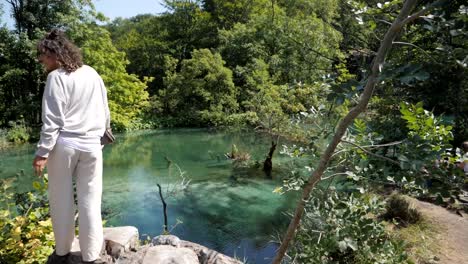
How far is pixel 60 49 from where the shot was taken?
2.07 metres

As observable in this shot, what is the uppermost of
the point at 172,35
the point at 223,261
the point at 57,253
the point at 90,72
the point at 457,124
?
the point at 172,35

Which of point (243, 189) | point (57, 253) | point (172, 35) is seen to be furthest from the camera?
point (172, 35)

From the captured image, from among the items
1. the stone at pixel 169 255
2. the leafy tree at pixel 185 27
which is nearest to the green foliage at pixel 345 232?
the stone at pixel 169 255

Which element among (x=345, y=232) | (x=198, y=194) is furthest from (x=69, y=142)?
(x=198, y=194)

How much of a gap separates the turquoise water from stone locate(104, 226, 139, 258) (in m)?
1.57

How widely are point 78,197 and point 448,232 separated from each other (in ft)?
15.6

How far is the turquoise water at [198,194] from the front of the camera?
5655 mm

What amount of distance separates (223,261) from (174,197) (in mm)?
4819

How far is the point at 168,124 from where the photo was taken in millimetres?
18141

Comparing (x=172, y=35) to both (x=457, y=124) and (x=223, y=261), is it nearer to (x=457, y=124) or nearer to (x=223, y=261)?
(x=457, y=124)

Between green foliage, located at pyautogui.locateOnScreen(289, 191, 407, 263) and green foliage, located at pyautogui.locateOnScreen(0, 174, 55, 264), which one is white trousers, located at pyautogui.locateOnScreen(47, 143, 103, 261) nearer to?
green foliage, located at pyautogui.locateOnScreen(0, 174, 55, 264)

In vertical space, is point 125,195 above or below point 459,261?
below

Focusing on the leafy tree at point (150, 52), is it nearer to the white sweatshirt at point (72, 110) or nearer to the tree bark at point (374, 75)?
the white sweatshirt at point (72, 110)

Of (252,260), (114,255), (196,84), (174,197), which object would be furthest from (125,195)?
(196,84)
